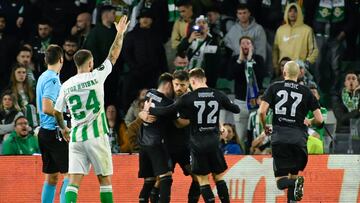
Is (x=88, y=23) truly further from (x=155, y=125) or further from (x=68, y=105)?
(x=68, y=105)

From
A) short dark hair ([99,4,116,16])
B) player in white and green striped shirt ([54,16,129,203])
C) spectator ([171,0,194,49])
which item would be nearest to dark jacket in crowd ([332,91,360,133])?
spectator ([171,0,194,49])

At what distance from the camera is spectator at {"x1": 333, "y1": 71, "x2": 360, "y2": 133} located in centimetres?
2150

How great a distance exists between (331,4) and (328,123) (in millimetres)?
2542

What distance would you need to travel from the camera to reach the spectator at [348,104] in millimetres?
21500

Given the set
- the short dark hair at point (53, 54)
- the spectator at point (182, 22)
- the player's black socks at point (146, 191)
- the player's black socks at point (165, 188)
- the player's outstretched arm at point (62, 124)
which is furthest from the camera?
the spectator at point (182, 22)

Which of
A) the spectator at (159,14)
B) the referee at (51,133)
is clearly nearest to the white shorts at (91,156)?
the referee at (51,133)

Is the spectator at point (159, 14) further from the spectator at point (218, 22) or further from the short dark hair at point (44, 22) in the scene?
the short dark hair at point (44, 22)

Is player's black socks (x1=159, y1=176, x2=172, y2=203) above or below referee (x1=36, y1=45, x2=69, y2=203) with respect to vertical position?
below

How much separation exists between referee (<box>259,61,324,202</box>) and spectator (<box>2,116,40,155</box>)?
540 cm

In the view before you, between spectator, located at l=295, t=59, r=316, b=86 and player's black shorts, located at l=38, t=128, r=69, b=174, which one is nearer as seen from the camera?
player's black shorts, located at l=38, t=128, r=69, b=174

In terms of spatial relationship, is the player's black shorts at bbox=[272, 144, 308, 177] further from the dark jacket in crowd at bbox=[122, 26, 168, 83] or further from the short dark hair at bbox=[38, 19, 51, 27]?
the short dark hair at bbox=[38, 19, 51, 27]

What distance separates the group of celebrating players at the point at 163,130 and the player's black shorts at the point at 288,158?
1 cm

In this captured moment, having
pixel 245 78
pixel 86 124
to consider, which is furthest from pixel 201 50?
pixel 86 124

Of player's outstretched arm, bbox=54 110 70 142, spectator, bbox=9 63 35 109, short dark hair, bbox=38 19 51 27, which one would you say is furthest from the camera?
short dark hair, bbox=38 19 51 27
